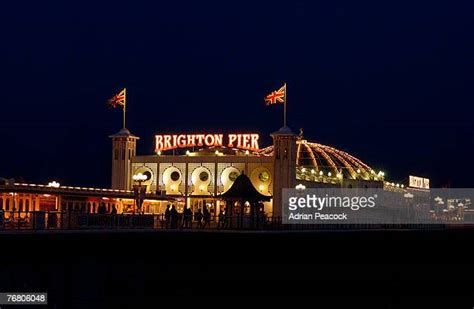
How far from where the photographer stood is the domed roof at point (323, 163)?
102m

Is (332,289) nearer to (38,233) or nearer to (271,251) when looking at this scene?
(271,251)

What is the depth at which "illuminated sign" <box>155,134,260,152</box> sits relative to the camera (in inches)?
3730

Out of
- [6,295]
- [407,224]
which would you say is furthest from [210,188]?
[6,295]

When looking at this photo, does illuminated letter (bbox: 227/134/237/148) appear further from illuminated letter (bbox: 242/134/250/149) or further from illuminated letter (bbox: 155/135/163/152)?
illuminated letter (bbox: 155/135/163/152)

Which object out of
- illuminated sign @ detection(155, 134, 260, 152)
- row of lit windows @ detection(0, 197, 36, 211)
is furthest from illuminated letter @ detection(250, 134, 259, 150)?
row of lit windows @ detection(0, 197, 36, 211)

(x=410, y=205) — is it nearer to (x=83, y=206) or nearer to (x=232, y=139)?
(x=232, y=139)

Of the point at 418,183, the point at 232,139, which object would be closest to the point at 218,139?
the point at 232,139

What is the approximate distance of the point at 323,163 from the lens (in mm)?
106000

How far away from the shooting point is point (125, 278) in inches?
1839

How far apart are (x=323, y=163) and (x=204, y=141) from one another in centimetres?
1629

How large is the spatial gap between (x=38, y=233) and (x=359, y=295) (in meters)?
14.9

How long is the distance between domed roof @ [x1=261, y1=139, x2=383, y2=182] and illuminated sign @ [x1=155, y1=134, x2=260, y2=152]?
Result: 22.0 ft

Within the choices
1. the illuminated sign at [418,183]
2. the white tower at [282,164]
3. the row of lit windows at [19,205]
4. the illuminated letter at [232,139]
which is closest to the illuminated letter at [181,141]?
the illuminated letter at [232,139]

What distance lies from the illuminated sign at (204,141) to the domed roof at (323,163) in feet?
22.0
